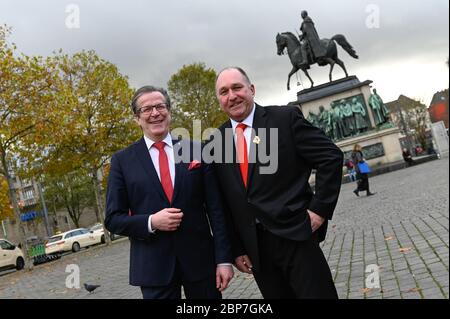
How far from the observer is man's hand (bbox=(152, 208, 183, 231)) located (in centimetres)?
309

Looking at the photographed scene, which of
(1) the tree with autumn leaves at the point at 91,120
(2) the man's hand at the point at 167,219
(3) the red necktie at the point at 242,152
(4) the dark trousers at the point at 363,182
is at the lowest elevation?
(4) the dark trousers at the point at 363,182

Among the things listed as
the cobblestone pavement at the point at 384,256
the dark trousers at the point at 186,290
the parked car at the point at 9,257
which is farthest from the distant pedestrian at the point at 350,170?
the dark trousers at the point at 186,290

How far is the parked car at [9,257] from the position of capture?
22944 mm

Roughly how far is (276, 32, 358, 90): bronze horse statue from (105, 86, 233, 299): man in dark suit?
2790 centimetres

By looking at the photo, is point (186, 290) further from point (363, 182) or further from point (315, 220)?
point (363, 182)

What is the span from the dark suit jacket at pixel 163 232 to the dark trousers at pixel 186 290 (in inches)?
1.6

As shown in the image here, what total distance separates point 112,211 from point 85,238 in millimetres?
29586

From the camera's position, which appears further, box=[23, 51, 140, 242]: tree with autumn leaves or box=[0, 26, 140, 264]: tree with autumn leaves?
box=[23, 51, 140, 242]: tree with autumn leaves

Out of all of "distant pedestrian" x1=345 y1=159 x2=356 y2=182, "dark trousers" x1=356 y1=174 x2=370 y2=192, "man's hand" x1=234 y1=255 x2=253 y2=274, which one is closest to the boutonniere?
"man's hand" x1=234 y1=255 x2=253 y2=274

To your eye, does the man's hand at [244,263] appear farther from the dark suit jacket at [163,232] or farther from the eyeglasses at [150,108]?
the eyeglasses at [150,108]

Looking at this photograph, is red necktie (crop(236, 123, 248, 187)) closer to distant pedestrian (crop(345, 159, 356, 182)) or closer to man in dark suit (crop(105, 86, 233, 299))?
man in dark suit (crop(105, 86, 233, 299))

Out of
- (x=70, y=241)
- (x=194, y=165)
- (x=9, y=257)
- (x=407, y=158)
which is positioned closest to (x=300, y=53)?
(x=407, y=158)

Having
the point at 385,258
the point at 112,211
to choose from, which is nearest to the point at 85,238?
the point at 385,258

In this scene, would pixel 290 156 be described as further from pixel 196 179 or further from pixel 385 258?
pixel 385 258
